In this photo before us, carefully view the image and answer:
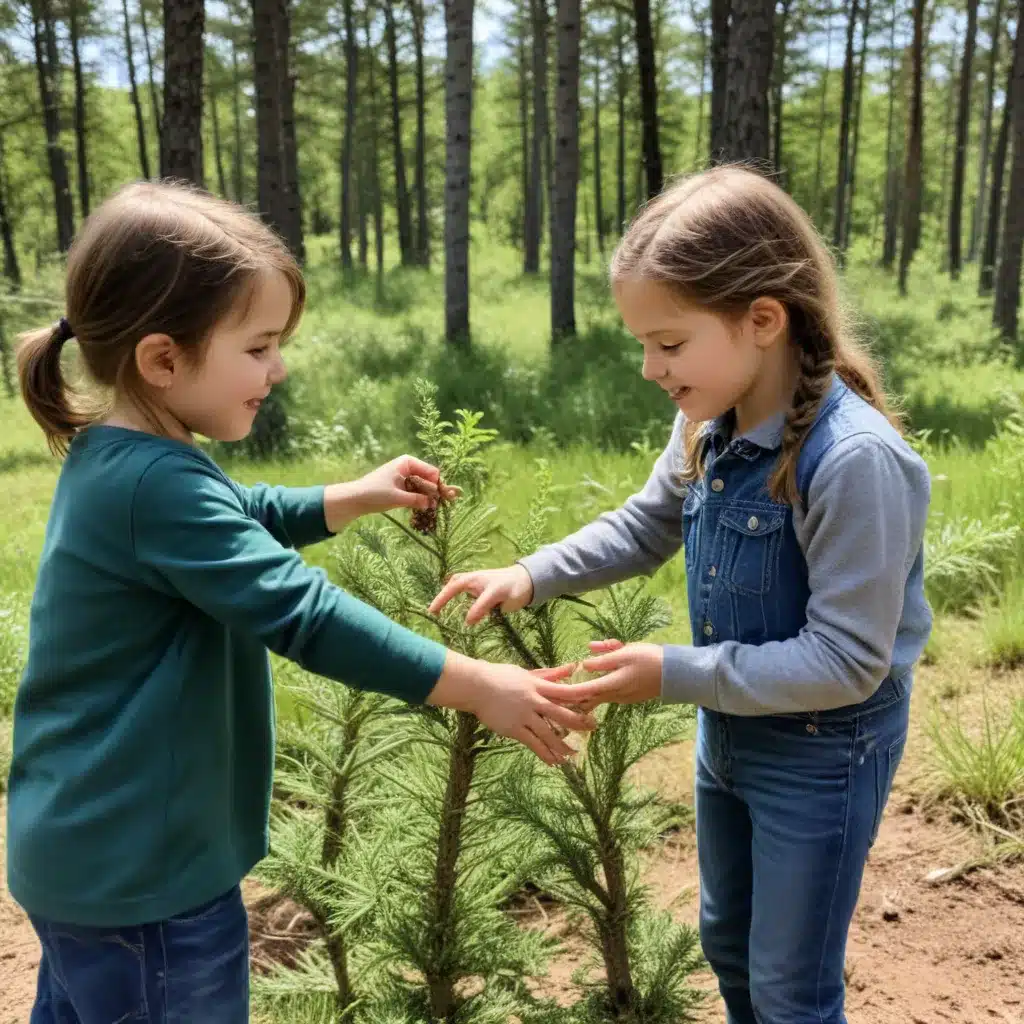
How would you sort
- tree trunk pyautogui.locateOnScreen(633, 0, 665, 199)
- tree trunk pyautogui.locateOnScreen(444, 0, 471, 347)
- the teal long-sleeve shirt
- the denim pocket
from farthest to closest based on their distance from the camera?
tree trunk pyautogui.locateOnScreen(633, 0, 665, 199) < tree trunk pyautogui.locateOnScreen(444, 0, 471, 347) < the denim pocket < the teal long-sleeve shirt

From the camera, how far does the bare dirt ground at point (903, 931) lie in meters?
2.41

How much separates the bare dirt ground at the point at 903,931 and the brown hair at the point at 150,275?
6.12ft

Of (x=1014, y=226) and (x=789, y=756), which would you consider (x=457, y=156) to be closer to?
(x=1014, y=226)

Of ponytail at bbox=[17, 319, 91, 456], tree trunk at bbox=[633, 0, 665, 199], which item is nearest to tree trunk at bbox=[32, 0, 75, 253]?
tree trunk at bbox=[633, 0, 665, 199]

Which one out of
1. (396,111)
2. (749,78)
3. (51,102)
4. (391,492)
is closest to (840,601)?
(391,492)

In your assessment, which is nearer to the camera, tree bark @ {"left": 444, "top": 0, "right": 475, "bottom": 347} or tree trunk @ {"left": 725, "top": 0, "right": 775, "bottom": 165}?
tree trunk @ {"left": 725, "top": 0, "right": 775, "bottom": 165}

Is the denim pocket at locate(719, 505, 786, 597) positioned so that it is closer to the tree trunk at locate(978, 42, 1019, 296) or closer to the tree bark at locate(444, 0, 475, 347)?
the tree bark at locate(444, 0, 475, 347)

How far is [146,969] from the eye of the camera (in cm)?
150

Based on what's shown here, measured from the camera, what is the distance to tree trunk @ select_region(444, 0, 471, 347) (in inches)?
372

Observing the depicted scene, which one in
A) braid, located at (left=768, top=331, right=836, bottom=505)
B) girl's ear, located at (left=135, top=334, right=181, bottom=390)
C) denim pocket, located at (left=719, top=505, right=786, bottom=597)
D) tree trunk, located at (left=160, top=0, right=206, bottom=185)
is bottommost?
denim pocket, located at (left=719, top=505, right=786, bottom=597)

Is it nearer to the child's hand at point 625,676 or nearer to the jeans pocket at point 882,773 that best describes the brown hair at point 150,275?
the child's hand at point 625,676

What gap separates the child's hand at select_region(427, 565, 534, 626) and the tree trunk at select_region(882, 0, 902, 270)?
26352 millimetres

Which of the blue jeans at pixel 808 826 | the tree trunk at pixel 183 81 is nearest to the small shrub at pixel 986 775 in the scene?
the blue jeans at pixel 808 826

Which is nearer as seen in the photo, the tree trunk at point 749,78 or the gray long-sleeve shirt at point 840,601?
the gray long-sleeve shirt at point 840,601
